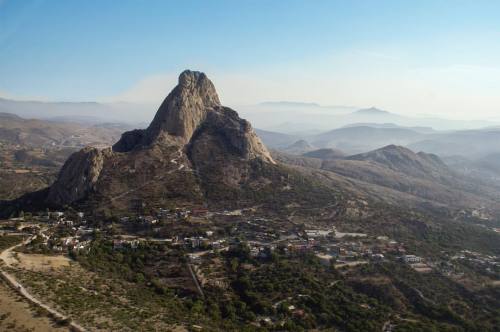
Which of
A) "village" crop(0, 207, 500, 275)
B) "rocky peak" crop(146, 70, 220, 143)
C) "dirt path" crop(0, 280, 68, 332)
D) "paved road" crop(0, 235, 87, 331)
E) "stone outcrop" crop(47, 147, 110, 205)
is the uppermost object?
"rocky peak" crop(146, 70, 220, 143)

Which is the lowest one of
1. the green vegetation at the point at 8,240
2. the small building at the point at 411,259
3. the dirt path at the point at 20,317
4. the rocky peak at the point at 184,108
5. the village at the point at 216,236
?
the small building at the point at 411,259

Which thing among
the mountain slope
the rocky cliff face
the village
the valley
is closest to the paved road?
the valley

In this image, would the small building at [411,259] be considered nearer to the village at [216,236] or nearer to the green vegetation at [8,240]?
the village at [216,236]

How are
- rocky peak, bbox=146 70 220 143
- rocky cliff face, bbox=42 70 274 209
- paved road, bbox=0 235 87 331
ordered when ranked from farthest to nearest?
rocky peak, bbox=146 70 220 143
rocky cliff face, bbox=42 70 274 209
paved road, bbox=0 235 87 331

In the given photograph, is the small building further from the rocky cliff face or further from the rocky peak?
the rocky peak

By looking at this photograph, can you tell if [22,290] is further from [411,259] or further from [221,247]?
[411,259]

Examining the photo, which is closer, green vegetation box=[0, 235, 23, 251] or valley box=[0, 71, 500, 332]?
valley box=[0, 71, 500, 332]

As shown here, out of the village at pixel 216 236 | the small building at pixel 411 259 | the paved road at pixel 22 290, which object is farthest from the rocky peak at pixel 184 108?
the small building at pixel 411 259

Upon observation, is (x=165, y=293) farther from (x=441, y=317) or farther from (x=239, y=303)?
(x=441, y=317)
